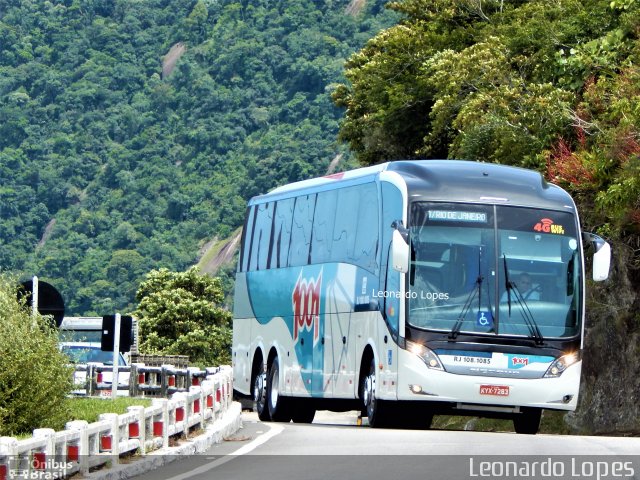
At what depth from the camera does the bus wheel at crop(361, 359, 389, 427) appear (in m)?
23.0

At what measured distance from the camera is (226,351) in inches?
2709

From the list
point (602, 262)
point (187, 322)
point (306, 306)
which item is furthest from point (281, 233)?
point (187, 322)

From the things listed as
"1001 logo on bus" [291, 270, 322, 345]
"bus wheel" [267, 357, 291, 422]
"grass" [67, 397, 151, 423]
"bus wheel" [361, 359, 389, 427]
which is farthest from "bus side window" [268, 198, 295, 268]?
"bus wheel" [361, 359, 389, 427]

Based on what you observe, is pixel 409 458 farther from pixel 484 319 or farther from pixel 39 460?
pixel 484 319

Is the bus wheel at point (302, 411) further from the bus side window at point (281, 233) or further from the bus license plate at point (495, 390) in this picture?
the bus license plate at point (495, 390)

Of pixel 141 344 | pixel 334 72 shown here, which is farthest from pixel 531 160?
pixel 334 72

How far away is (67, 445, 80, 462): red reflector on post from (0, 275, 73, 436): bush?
2.73 metres

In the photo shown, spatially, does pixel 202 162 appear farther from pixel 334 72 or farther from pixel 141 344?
pixel 141 344

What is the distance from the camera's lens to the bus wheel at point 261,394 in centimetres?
2873

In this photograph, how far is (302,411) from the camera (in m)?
28.4

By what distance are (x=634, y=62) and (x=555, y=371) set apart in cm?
1146

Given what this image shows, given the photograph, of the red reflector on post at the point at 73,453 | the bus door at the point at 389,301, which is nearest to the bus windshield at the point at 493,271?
the bus door at the point at 389,301

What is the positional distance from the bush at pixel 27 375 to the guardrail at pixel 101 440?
1.21m

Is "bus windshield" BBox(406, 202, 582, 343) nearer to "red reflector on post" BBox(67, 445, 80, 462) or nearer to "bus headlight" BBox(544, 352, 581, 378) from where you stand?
"bus headlight" BBox(544, 352, 581, 378)
